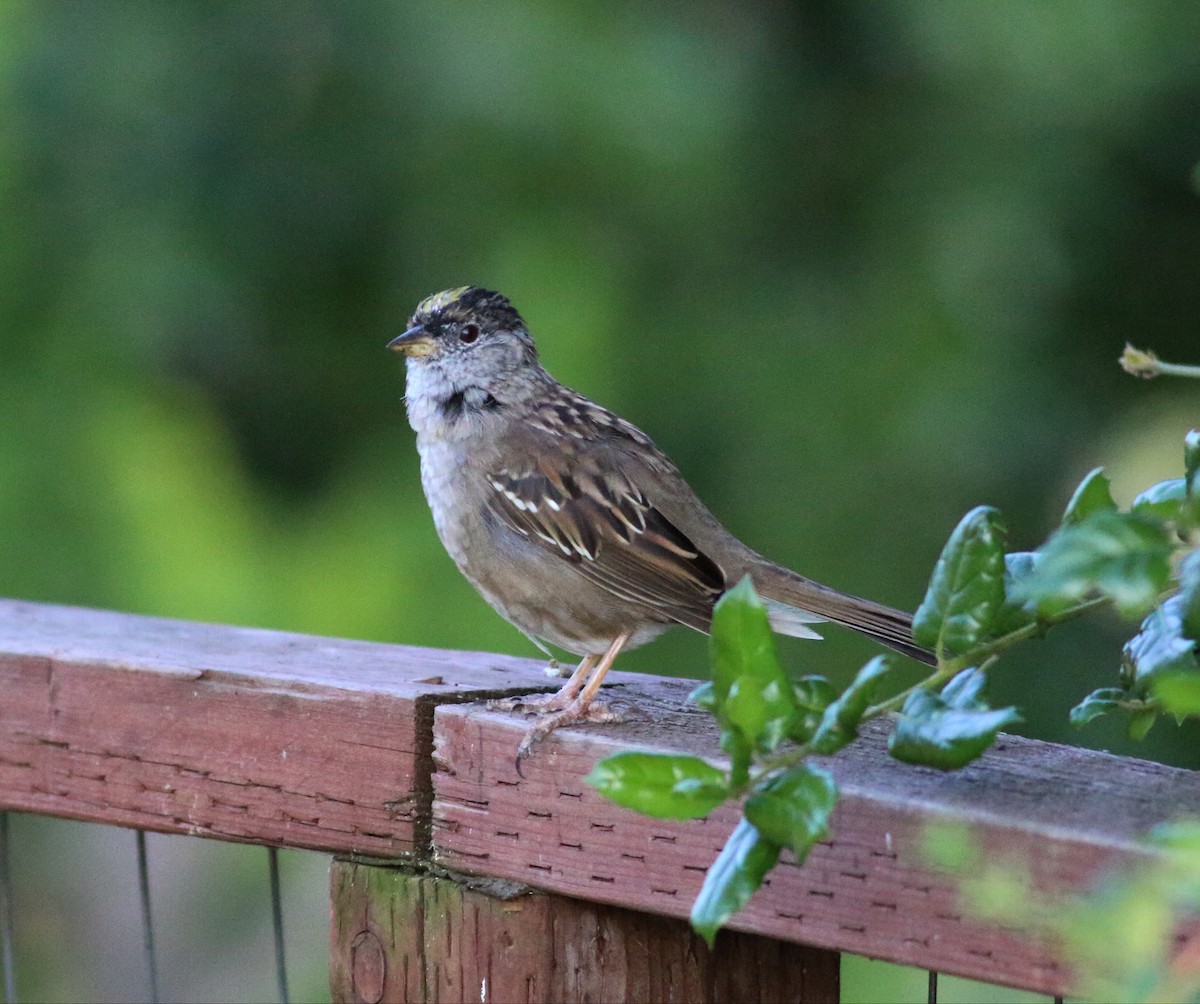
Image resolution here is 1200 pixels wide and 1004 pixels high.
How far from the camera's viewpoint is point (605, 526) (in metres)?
3.22

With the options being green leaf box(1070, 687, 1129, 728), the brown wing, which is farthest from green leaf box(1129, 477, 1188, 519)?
the brown wing

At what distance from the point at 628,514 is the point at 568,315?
173 centimetres

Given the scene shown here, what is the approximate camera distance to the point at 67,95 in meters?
5.25

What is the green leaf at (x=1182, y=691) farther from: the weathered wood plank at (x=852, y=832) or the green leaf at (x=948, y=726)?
the weathered wood plank at (x=852, y=832)

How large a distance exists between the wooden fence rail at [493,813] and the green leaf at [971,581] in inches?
6.1

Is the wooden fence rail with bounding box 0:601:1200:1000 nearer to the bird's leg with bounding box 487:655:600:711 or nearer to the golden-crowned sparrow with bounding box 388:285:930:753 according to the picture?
the bird's leg with bounding box 487:655:600:711

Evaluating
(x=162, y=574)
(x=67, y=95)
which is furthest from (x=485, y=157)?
(x=162, y=574)

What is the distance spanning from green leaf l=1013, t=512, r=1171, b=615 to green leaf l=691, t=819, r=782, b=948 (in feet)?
1.00

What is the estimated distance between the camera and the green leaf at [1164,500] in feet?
4.35

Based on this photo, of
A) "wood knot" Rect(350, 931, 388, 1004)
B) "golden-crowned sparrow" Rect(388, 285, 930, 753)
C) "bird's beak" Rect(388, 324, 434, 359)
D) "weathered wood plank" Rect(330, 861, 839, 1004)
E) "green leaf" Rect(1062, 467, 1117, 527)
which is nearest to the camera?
"green leaf" Rect(1062, 467, 1117, 527)

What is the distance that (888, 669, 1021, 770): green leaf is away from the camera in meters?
1.24

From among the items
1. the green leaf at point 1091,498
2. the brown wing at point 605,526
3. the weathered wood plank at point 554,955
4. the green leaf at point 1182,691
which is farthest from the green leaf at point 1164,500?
the brown wing at point 605,526

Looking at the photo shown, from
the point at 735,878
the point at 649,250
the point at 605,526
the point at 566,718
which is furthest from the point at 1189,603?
the point at 649,250

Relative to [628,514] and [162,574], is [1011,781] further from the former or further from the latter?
[162,574]
